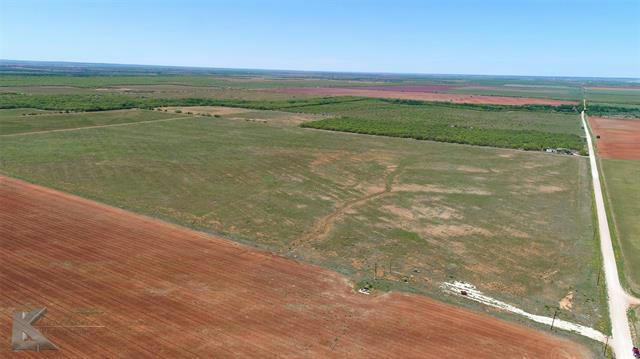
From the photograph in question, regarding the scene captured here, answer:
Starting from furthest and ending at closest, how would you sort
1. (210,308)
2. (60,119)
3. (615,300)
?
1. (60,119)
2. (615,300)
3. (210,308)

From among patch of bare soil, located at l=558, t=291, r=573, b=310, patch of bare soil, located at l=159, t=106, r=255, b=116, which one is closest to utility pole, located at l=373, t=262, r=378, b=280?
patch of bare soil, located at l=558, t=291, r=573, b=310

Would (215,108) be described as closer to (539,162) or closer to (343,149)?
(343,149)

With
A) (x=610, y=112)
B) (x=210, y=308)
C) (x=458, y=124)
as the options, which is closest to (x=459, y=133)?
(x=458, y=124)

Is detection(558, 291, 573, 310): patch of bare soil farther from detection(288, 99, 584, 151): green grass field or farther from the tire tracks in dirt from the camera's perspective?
detection(288, 99, 584, 151): green grass field


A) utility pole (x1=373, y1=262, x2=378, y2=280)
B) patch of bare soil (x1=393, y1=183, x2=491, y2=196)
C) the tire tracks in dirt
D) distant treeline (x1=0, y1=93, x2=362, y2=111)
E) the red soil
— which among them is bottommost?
utility pole (x1=373, y1=262, x2=378, y2=280)

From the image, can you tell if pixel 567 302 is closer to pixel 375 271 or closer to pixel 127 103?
pixel 375 271
